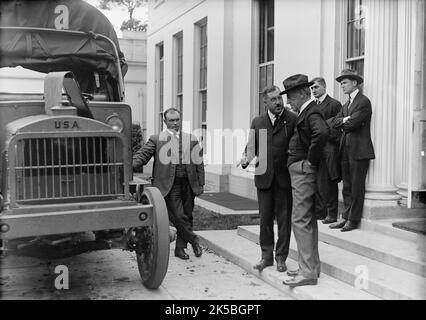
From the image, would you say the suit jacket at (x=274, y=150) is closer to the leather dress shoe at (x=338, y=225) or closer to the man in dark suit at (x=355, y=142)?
the man in dark suit at (x=355, y=142)

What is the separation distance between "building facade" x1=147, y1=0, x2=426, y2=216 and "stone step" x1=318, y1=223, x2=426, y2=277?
53 centimetres

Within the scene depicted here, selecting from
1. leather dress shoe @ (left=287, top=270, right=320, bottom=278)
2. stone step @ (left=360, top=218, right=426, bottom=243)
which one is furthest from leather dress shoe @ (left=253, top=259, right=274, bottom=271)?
stone step @ (left=360, top=218, right=426, bottom=243)

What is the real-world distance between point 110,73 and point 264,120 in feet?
7.93

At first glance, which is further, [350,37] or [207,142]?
[207,142]

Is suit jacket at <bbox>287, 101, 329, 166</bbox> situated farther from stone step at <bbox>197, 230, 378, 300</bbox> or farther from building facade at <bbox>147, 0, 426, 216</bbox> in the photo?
building facade at <bbox>147, 0, 426, 216</bbox>

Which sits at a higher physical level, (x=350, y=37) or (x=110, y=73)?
(x=350, y=37)

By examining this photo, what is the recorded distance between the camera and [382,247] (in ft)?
19.1

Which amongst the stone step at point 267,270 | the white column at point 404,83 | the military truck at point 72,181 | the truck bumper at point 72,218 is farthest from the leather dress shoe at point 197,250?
the white column at point 404,83

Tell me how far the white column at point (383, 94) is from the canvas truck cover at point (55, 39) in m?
3.39

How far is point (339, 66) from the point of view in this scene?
28.0 feet

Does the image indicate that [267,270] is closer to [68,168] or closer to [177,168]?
[177,168]
